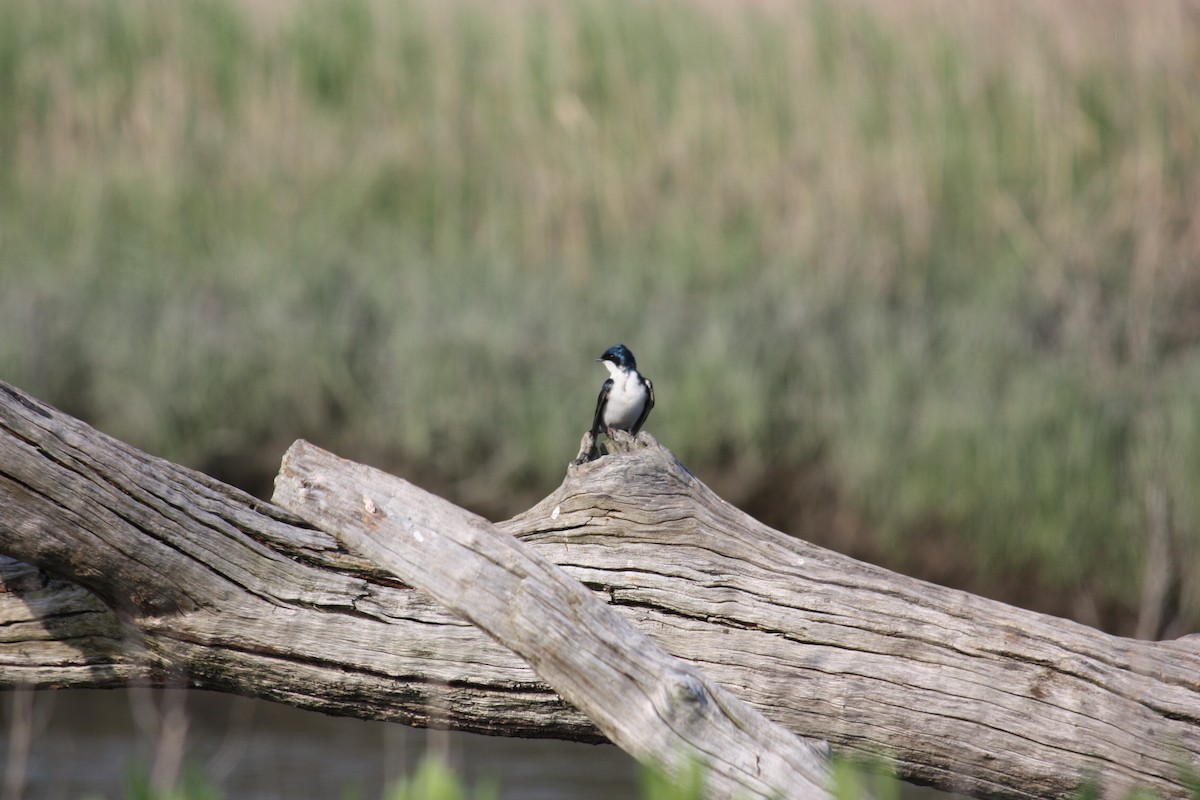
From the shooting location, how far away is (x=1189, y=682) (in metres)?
3.02

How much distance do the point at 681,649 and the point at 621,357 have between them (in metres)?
1.89

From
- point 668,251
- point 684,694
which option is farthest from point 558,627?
point 668,251

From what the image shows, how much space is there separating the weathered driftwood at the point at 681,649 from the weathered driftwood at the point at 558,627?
295 mm

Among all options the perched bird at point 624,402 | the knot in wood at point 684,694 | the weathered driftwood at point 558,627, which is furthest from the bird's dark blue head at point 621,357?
the knot in wood at point 684,694

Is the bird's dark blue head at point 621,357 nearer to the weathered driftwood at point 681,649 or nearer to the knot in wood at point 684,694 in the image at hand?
the weathered driftwood at point 681,649

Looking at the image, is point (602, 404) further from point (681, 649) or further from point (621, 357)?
point (681, 649)

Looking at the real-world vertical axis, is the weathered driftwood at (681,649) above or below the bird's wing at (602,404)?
below

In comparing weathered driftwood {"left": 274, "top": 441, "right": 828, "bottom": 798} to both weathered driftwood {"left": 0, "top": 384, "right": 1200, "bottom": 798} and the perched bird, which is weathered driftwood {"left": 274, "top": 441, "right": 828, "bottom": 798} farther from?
the perched bird

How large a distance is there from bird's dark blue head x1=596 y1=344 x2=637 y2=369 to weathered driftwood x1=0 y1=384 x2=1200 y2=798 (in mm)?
1708

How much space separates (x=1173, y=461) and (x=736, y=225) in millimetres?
2644

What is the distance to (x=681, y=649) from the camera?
3.12 meters

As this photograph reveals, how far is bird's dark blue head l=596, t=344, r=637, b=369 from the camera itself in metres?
4.80

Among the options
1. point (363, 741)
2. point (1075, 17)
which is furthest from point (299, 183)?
point (1075, 17)

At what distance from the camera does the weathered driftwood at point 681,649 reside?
2969 mm
